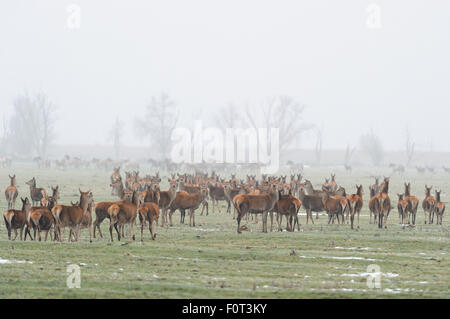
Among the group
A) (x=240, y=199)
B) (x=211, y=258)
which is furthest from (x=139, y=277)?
(x=240, y=199)

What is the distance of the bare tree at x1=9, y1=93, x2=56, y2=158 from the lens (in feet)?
458

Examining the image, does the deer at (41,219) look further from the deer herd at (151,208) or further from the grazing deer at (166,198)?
the grazing deer at (166,198)

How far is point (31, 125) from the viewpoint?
471 feet

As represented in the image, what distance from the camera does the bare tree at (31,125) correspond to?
5493 inches

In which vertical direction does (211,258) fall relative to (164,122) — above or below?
below

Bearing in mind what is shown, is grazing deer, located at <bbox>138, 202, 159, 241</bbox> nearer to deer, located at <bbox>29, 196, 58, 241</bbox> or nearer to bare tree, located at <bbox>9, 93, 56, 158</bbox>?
deer, located at <bbox>29, 196, 58, 241</bbox>

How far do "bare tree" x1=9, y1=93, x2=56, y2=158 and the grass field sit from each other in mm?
118800

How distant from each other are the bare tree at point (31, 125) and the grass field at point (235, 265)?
118800 mm

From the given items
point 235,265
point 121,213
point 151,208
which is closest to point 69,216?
point 121,213

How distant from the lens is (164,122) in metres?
148
